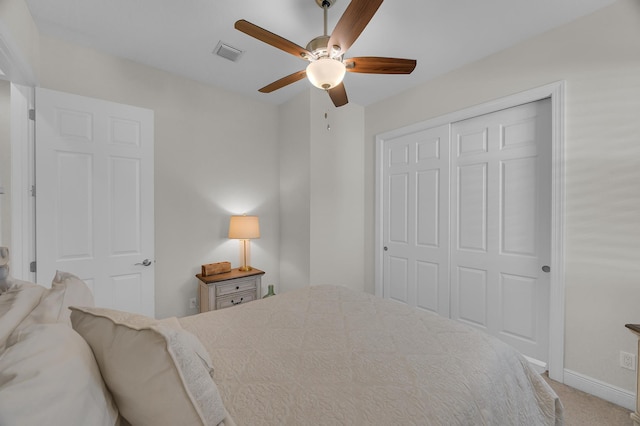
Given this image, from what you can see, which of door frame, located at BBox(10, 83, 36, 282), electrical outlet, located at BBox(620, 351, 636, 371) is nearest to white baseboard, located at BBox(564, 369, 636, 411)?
electrical outlet, located at BBox(620, 351, 636, 371)

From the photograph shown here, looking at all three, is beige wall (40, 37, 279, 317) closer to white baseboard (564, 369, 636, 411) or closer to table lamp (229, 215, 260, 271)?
table lamp (229, 215, 260, 271)

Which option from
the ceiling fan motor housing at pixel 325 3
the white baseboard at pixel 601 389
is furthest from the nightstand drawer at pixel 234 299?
the white baseboard at pixel 601 389

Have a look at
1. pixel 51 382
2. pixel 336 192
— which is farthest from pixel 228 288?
pixel 51 382

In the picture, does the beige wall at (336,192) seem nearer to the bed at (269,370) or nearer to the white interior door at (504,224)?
the white interior door at (504,224)

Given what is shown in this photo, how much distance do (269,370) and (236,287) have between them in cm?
193

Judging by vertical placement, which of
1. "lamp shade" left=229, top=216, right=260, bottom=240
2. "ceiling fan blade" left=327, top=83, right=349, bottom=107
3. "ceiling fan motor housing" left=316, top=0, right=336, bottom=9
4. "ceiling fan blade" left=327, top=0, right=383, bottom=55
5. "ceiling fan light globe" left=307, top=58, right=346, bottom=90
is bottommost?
"lamp shade" left=229, top=216, right=260, bottom=240

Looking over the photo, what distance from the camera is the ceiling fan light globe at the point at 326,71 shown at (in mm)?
1578

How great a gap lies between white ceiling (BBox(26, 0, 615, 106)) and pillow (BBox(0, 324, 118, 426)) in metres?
2.14

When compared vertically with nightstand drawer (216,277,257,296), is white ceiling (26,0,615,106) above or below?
above

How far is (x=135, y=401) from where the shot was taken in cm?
70

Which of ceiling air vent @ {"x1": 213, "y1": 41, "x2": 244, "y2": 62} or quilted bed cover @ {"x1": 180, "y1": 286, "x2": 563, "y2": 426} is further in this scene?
ceiling air vent @ {"x1": 213, "y1": 41, "x2": 244, "y2": 62}

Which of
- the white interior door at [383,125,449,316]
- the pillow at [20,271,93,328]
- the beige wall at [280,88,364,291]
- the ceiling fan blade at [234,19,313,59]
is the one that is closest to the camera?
the pillow at [20,271,93,328]

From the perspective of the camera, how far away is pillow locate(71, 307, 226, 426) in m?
0.68

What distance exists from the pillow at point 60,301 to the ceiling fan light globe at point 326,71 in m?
1.58
